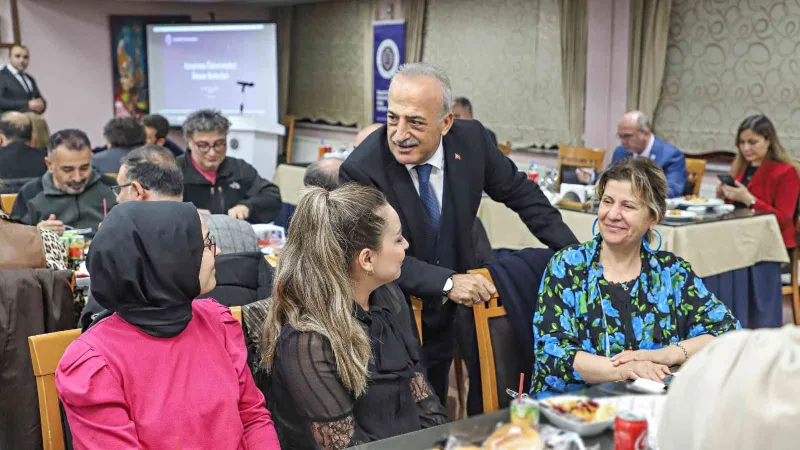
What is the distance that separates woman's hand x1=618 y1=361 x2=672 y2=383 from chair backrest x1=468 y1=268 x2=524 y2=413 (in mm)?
366

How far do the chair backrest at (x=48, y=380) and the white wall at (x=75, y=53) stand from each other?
378 inches

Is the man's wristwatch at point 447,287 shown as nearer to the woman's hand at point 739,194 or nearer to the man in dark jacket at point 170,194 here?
the man in dark jacket at point 170,194

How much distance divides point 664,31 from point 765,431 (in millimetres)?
6702

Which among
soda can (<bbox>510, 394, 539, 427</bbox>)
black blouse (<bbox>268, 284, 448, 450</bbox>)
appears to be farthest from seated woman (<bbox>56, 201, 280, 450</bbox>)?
soda can (<bbox>510, 394, 539, 427</bbox>)

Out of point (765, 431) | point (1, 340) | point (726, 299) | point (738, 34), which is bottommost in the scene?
point (726, 299)

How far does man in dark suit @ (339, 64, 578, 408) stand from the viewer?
2.58m

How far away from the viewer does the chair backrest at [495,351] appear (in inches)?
101

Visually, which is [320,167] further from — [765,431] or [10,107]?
[10,107]

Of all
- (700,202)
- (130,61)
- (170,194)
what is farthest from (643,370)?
(130,61)

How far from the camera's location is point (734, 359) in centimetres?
90

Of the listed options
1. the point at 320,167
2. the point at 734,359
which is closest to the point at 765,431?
the point at 734,359

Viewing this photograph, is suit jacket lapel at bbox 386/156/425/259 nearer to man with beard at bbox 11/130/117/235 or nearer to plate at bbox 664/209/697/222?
man with beard at bbox 11/130/117/235

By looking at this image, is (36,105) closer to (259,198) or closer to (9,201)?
(9,201)

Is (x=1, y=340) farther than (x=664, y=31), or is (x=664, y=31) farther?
(x=664, y=31)
